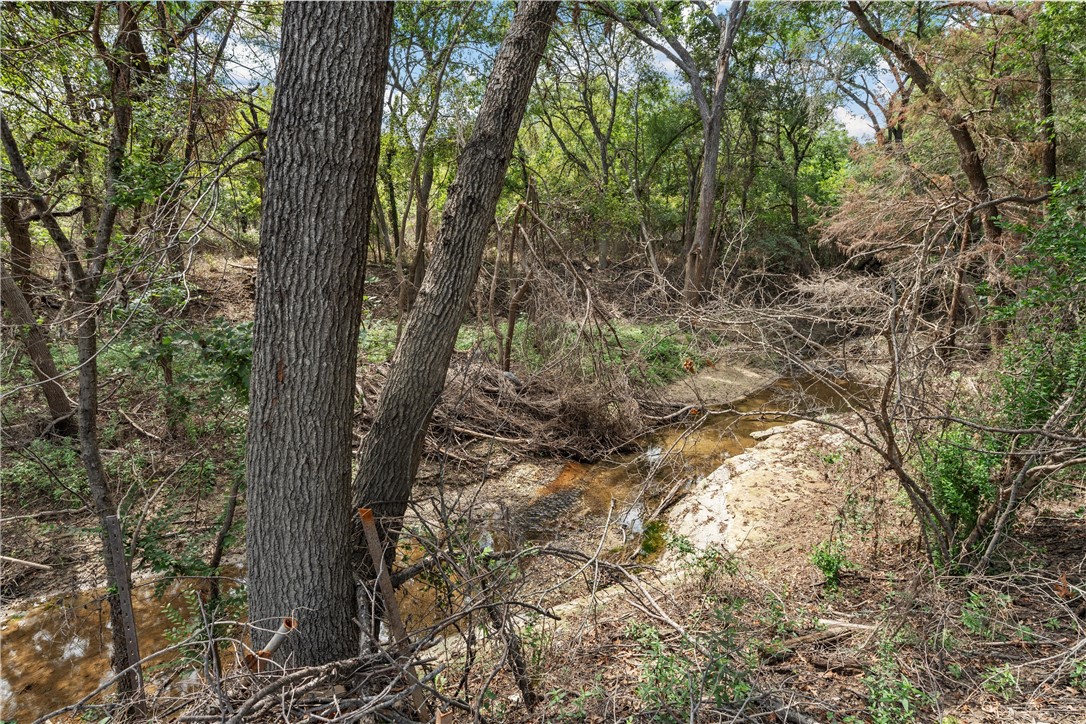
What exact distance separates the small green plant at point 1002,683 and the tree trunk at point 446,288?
3.23m

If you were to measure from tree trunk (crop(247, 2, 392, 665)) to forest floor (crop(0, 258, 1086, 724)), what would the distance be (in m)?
0.57

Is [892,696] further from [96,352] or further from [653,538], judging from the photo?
[96,352]

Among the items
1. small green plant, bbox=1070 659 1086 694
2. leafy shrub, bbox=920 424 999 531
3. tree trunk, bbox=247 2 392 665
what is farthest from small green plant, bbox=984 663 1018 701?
tree trunk, bbox=247 2 392 665

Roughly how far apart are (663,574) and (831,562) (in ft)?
4.18

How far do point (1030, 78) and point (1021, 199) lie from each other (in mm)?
4864

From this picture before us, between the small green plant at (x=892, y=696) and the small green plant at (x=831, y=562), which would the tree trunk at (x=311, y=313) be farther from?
the small green plant at (x=831, y=562)

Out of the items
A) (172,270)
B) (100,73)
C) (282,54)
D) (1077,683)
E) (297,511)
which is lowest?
(1077,683)

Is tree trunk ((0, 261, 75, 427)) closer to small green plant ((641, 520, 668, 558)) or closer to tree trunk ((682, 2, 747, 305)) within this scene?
small green plant ((641, 520, 668, 558))

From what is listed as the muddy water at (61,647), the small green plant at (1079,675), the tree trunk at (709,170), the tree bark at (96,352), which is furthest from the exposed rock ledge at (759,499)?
the tree trunk at (709,170)

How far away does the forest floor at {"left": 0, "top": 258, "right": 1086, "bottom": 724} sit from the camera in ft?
9.00

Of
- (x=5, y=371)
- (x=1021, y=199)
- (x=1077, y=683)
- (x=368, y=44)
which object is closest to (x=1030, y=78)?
(x=1021, y=199)

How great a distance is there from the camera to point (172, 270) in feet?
10.7

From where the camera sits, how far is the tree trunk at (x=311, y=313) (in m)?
2.38

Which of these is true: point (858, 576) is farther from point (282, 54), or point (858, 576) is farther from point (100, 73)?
point (100, 73)
